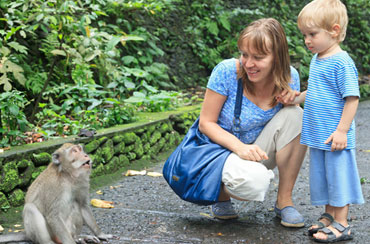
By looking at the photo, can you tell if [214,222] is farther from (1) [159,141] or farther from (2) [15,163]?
(1) [159,141]

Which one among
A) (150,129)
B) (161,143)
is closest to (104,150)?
(150,129)

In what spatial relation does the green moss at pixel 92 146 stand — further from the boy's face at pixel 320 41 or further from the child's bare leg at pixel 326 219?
the boy's face at pixel 320 41

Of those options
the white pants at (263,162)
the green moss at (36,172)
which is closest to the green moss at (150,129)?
the green moss at (36,172)

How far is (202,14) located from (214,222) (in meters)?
6.50

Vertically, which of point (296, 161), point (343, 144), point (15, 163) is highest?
point (343, 144)

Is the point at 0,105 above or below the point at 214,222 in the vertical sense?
above

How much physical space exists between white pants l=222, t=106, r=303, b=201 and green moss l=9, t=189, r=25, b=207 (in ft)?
5.47

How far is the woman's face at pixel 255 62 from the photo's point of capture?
3.27m

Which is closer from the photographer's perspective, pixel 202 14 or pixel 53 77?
pixel 53 77

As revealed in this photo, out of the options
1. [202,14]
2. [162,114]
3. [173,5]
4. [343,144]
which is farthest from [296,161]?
[202,14]

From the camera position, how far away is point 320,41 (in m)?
3.16

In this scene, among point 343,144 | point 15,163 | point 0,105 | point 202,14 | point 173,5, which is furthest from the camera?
point 202,14

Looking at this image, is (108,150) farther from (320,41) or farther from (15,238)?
(320,41)

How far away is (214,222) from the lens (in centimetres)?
369
